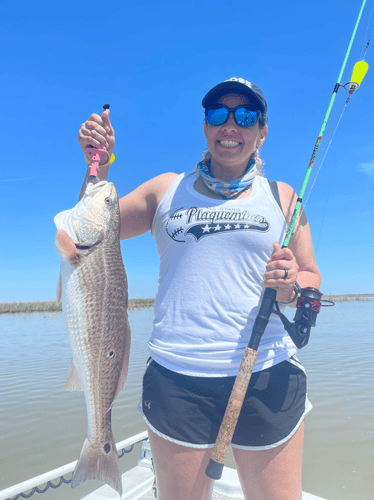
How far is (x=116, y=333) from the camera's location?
6.76 ft

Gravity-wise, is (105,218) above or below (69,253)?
above

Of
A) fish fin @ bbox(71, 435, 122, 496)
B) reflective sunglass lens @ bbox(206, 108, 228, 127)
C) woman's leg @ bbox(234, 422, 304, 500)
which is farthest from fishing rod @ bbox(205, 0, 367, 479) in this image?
reflective sunglass lens @ bbox(206, 108, 228, 127)

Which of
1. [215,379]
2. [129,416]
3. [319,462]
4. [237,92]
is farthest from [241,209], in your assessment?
[129,416]

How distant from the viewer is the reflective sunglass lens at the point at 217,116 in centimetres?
225

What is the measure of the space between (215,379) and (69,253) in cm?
112

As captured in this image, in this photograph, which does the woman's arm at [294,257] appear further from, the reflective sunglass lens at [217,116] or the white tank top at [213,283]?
the reflective sunglass lens at [217,116]

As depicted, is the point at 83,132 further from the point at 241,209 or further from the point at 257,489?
the point at 257,489

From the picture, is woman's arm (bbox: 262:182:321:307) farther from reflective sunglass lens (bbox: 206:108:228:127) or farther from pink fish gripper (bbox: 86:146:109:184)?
pink fish gripper (bbox: 86:146:109:184)

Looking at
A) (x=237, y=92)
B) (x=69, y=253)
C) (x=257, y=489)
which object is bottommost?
(x=257, y=489)

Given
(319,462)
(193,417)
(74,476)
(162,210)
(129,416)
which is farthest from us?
(129,416)

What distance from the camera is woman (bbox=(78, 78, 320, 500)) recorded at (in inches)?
75.0

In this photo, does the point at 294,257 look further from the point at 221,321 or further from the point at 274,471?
→ the point at 274,471

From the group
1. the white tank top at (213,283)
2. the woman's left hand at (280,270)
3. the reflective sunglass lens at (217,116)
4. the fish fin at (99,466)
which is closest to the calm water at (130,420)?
the fish fin at (99,466)

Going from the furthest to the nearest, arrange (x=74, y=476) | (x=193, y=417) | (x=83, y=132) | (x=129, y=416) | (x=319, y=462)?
1. (x=129, y=416)
2. (x=319, y=462)
3. (x=83, y=132)
4. (x=193, y=417)
5. (x=74, y=476)
